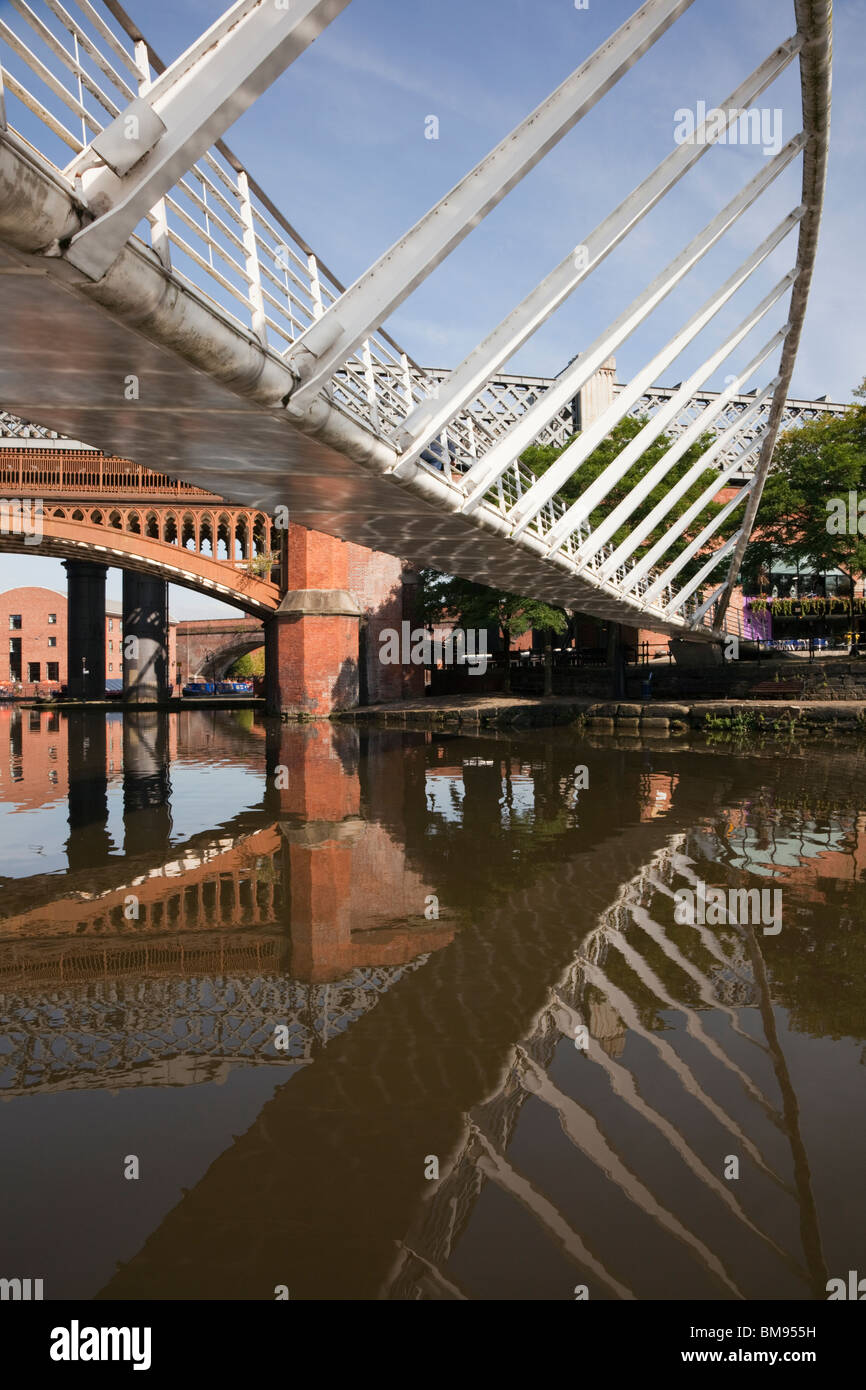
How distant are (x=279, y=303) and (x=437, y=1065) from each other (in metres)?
5.58

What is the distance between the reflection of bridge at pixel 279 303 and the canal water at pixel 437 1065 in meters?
3.93

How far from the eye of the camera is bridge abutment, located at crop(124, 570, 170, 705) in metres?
45.6

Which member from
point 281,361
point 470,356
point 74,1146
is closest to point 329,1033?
point 74,1146

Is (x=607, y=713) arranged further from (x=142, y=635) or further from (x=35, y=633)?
(x=35, y=633)

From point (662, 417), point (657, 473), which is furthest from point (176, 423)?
point (657, 473)

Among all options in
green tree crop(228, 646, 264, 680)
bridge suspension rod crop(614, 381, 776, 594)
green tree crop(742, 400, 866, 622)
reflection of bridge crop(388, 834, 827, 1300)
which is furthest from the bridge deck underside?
green tree crop(228, 646, 264, 680)

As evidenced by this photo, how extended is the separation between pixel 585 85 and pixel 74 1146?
850 centimetres

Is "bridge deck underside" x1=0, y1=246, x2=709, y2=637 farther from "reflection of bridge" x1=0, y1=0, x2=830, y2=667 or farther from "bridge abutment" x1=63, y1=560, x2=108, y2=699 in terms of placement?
"bridge abutment" x1=63, y1=560, x2=108, y2=699

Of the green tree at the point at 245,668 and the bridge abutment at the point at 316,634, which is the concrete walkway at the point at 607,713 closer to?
the bridge abutment at the point at 316,634

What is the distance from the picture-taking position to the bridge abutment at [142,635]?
45.6 metres

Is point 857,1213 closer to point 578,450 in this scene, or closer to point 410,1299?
point 410,1299

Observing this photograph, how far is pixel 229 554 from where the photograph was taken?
1540 inches

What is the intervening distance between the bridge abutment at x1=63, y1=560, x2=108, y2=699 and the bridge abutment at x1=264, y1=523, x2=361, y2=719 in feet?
49.1

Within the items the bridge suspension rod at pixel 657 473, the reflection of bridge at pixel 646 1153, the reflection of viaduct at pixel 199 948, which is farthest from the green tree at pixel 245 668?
the reflection of bridge at pixel 646 1153
